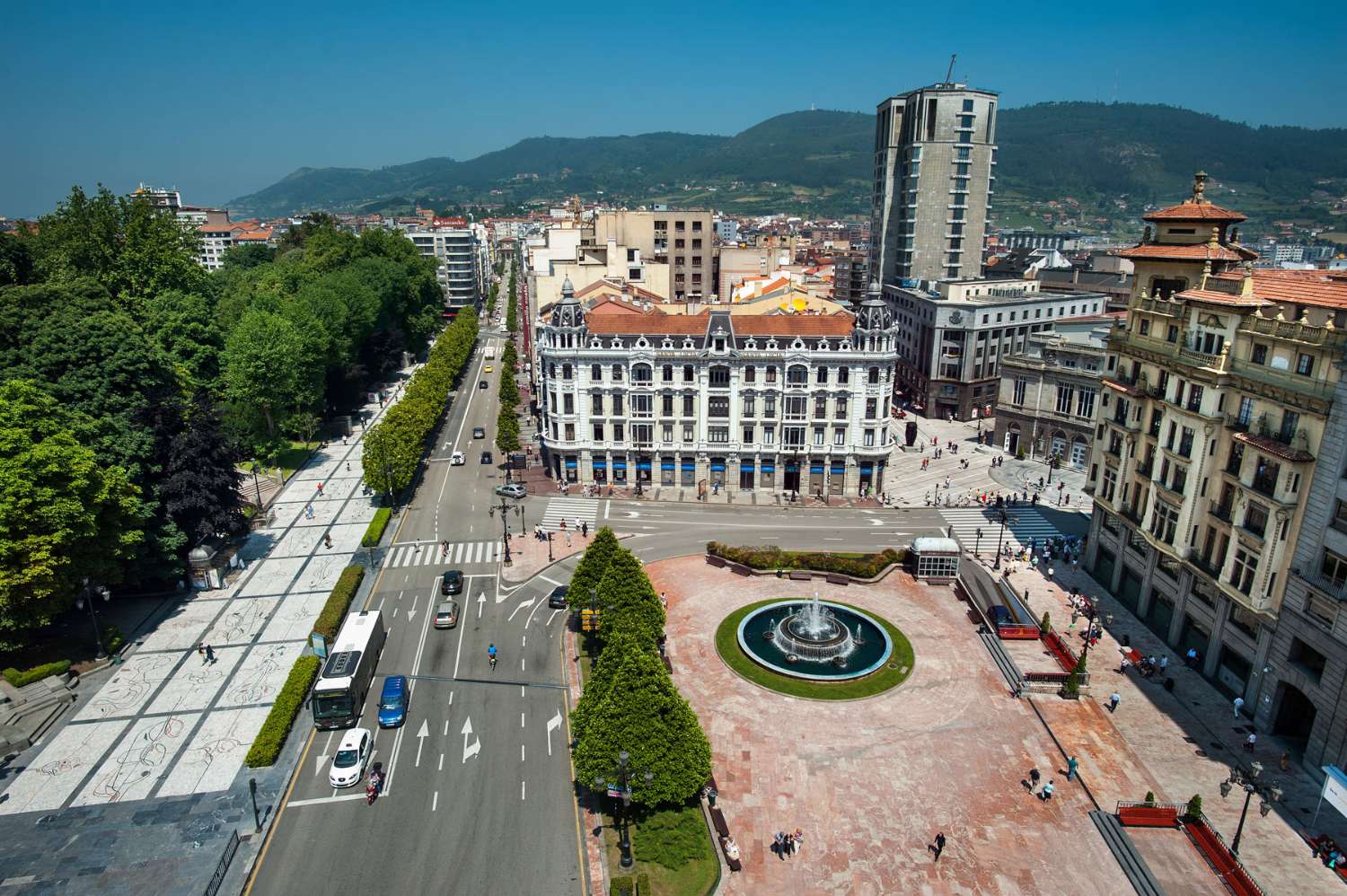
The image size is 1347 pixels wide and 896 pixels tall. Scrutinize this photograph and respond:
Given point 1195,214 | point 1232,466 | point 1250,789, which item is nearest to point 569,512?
point 1232,466

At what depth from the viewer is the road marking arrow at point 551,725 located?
141 ft

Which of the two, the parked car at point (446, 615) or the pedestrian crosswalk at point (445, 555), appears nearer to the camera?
the parked car at point (446, 615)

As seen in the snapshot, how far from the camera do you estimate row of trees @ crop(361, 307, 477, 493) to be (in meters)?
76.5

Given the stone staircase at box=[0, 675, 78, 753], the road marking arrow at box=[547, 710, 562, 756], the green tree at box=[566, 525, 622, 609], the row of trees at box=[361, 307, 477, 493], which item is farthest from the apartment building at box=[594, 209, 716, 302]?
the stone staircase at box=[0, 675, 78, 753]

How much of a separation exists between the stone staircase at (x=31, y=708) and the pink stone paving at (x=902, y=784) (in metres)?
36.2

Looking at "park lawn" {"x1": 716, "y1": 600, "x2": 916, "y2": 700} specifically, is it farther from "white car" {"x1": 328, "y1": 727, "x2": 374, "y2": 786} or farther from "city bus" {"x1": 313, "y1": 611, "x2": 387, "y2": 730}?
"city bus" {"x1": 313, "y1": 611, "x2": 387, "y2": 730}

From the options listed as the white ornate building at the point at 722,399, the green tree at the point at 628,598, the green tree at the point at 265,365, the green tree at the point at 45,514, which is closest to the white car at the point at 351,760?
the green tree at the point at 628,598

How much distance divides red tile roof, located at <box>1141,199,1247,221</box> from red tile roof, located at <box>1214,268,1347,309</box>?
4.92m

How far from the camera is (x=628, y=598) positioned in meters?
47.3

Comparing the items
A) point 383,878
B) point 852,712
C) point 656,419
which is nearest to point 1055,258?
point 656,419

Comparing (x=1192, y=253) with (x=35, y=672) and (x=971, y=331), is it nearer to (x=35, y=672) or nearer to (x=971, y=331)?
(x=971, y=331)

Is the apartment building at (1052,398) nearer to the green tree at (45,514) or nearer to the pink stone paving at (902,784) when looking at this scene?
the pink stone paving at (902,784)

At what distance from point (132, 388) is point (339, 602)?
22.9 meters

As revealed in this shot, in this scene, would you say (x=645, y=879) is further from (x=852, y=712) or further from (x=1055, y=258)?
(x=1055, y=258)
